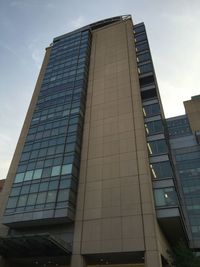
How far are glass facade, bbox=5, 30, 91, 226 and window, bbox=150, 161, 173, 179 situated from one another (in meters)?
9.91

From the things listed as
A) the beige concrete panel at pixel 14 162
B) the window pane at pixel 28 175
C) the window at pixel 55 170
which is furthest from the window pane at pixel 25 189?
the beige concrete panel at pixel 14 162

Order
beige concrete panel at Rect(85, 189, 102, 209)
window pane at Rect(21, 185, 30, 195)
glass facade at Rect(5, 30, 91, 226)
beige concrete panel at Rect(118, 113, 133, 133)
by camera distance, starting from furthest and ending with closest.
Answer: beige concrete panel at Rect(118, 113, 133, 133), window pane at Rect(21, 185, 30, 195), glass facade at Rect(5, 30, 91, 226), beige concrete panel at Rect(85, 189, 102, 209)

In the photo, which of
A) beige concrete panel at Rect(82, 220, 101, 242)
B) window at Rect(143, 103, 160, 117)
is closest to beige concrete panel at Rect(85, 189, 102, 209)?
beige concrete panel at Rect(82, 220, 101, 242)

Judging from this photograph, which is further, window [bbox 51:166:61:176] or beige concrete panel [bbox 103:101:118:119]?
beige concrete panel [bbox 103:101:118:119]

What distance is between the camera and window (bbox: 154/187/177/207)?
27812mm

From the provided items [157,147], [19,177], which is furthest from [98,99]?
[19,177]

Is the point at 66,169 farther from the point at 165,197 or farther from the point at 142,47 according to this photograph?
the point at 142,47

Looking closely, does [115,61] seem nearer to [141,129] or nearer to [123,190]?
[141,129]

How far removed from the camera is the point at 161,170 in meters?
30.8

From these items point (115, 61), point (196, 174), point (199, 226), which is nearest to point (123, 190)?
point (115, 61)

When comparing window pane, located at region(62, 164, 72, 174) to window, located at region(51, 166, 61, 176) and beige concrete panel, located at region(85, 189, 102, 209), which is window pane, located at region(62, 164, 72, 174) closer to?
window, located at region(51, 166, 61, 176)

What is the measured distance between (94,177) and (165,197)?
8923 millimetres

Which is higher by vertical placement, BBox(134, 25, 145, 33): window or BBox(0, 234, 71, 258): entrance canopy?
BBox(134, 25, 145, 33): window

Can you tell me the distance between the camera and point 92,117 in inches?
1529
